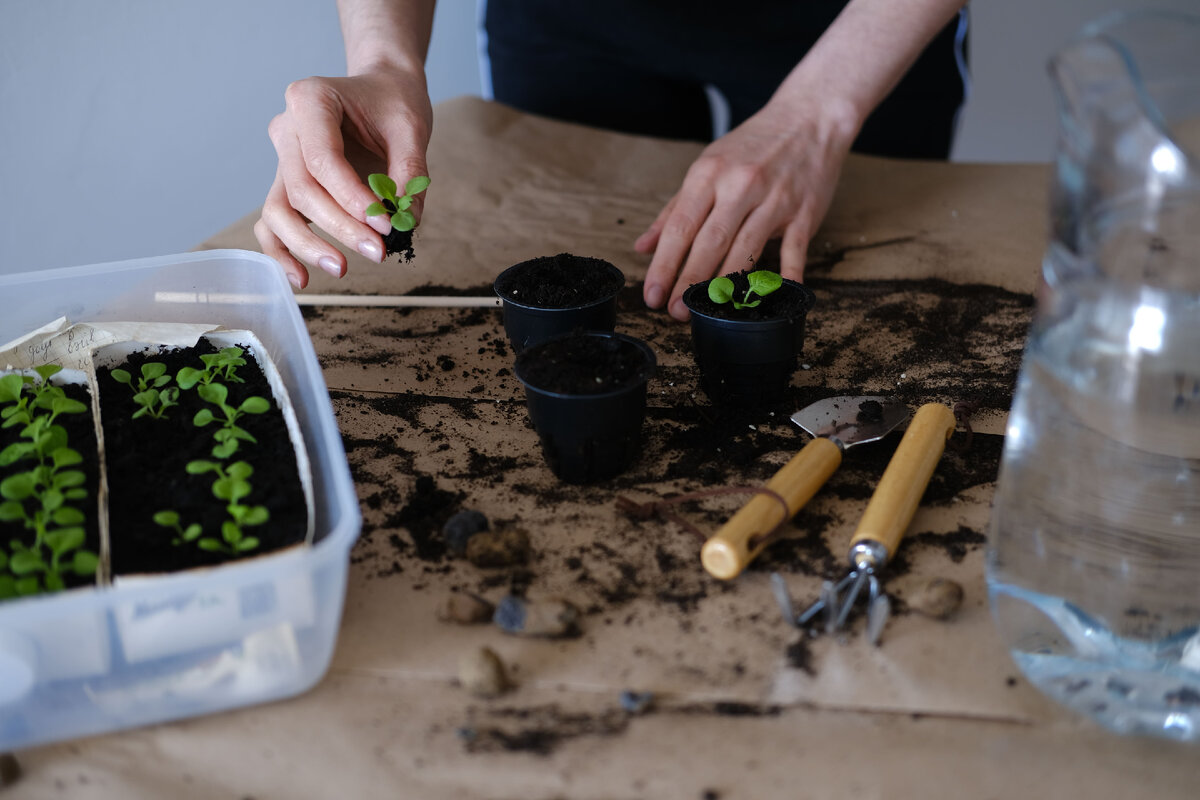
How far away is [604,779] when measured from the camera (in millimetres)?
714

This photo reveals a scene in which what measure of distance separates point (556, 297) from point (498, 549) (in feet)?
1.36

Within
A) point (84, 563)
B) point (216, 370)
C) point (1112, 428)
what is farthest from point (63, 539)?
point (1112, 428)

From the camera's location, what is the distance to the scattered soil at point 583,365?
994mm

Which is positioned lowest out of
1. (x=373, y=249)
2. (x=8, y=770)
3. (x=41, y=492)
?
(x=8, y=770)

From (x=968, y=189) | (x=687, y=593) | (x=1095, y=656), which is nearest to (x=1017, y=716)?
(x=1095, y=656)

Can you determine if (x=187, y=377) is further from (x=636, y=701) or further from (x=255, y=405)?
(x=636, y=701)

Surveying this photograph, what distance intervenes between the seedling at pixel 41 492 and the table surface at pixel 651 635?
5.7 inches

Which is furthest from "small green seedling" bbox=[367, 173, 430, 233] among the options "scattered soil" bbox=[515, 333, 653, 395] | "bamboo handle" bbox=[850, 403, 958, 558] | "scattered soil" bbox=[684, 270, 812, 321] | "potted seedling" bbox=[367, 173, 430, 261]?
"bamboo handle" bbox=[850, 403, 958, 558]

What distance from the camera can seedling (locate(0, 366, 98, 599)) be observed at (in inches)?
30.2

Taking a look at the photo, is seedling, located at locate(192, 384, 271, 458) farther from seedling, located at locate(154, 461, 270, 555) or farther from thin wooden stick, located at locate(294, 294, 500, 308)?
thin wooden stick, located at locate(294, 294, 500, 308)

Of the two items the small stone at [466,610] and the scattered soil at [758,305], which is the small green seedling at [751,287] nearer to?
the scattered soil at [758,305]

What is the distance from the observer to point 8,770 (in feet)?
2.37

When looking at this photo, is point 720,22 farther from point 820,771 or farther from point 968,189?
point 820,771

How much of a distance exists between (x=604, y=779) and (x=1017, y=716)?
34 cm
